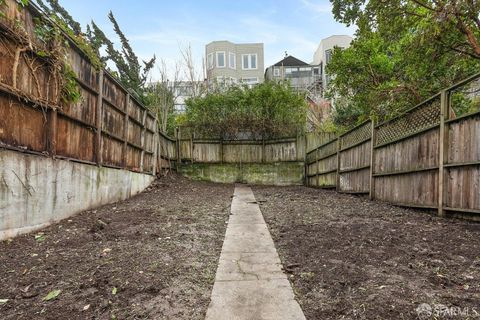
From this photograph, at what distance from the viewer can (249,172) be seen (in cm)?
1230

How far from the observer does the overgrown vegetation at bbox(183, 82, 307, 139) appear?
11.9 meters

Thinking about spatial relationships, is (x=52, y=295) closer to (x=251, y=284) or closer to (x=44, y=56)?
(x=251, y=284)

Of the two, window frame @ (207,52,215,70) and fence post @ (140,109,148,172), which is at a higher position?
window frame @ (207,52,215,70)

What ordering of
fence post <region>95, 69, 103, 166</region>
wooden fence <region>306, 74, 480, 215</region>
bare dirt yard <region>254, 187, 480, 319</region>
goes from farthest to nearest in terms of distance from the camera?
fence post <region>95, 69, 103, 166</region> < wooden fence <region>306, 74, 480, 215</region> < bare dirt yard <region>254, 187, 480, 319</region>

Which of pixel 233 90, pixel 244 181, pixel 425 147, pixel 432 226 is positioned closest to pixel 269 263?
pixel 432 226

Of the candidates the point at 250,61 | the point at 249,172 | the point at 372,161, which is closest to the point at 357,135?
the point at 372,161

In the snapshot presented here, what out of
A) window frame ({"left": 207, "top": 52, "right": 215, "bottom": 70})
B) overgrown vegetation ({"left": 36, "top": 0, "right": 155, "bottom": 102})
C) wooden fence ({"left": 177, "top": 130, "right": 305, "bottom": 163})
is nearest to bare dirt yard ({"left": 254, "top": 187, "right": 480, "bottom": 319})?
wooden fence ({"left": 177, "top": 130, "right": 305, "bottom": 163})

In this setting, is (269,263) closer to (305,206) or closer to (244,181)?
(305,206)

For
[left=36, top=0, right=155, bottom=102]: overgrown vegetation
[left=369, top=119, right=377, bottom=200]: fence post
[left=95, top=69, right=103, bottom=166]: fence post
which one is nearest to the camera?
[left=95, top=69, right=103, bottom=166]: fence post

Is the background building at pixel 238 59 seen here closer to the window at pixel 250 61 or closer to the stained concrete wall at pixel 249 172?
the window at pixel 250 61

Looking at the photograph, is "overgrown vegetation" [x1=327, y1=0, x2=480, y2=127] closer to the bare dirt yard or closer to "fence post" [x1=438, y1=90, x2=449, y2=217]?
"fence post" [x1=438, y1=90, x2=449, y2=217]

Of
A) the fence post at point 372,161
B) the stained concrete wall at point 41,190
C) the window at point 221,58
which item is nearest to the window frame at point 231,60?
the window at point 221,58

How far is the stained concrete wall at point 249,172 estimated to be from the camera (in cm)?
1209

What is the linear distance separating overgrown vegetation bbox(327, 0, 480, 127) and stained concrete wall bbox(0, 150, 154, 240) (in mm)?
5958
